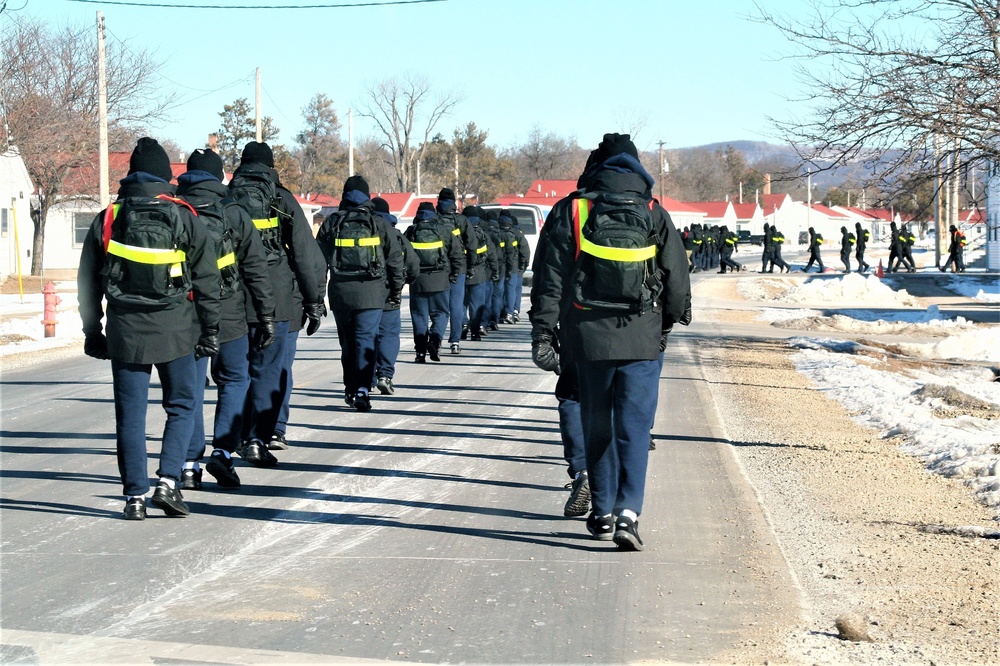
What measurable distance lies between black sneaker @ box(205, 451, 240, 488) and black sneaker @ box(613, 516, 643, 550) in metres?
2.84

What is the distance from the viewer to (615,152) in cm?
694

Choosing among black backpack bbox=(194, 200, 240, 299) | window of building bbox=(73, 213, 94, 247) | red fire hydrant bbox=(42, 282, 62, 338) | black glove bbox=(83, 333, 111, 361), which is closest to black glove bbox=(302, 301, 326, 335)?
black backpack bbox=(194, 200, 240, 299)

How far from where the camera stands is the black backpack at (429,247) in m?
15.9

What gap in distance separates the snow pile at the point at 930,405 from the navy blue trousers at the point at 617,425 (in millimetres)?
2590

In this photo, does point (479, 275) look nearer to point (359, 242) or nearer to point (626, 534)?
point (359, 242)

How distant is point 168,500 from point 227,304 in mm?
1428

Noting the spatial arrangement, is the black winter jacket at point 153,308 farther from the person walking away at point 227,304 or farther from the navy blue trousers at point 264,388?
the navy blue trousers at point 264,388

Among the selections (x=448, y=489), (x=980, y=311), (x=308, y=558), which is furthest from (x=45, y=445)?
(x=980, y=311)

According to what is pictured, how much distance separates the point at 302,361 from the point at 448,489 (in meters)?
8.93

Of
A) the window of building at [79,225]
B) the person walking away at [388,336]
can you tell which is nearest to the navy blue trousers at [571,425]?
the person walking away at [388,336]

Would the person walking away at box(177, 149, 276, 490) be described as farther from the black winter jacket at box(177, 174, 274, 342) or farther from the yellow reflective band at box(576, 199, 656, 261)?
the yellow reflective band at box(576, 199, 656, 261)

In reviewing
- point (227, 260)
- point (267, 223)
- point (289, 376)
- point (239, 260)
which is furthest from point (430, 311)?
point (227, 260)

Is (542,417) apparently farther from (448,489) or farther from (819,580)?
(819,580)

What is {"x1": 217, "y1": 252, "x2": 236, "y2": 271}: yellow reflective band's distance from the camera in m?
7.96
